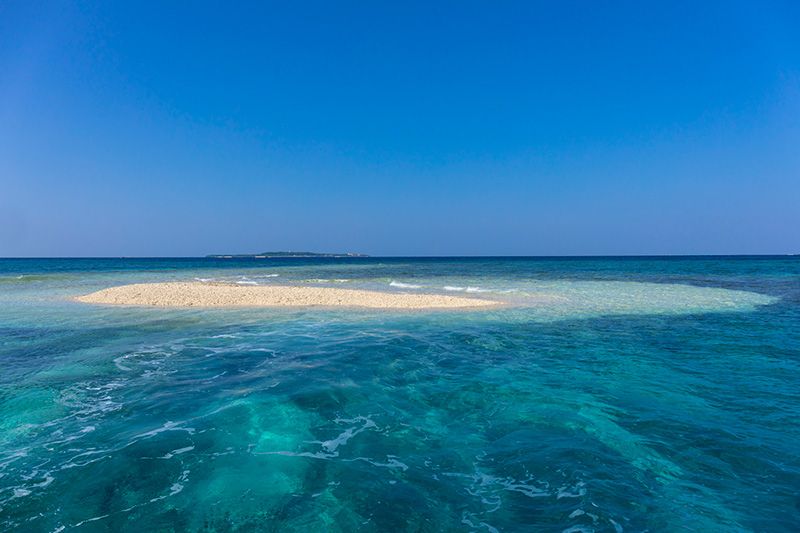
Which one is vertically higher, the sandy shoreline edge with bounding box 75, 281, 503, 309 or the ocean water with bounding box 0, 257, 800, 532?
the sandy shoreline edge with bounding box 75, 281, 503, 309

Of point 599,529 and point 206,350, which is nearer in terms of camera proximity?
point 599,529

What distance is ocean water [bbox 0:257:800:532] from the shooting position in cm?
586

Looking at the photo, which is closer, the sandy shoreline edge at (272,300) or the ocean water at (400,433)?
the ocean water at (400,433)

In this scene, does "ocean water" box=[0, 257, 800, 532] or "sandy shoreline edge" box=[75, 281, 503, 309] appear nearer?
"ocean water" box=[0, 257, 800, 532]

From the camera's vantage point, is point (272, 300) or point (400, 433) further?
point (272, 300)

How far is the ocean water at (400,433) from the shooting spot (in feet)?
19.2

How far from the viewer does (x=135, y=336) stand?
1722cm

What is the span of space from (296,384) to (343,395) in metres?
1.52

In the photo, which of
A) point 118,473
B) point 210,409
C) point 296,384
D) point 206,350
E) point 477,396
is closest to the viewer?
point 118,473

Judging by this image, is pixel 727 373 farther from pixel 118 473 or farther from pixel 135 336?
pixel 135 336

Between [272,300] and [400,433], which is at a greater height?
[272,300]

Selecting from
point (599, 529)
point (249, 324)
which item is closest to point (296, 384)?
point (599, 529)

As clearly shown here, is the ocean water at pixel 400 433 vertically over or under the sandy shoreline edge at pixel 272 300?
under

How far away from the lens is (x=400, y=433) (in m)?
8.32
